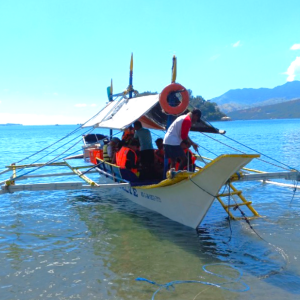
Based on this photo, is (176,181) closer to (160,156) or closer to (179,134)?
(179,134)

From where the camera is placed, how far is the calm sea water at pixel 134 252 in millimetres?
6086

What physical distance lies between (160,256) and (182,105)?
368 cm

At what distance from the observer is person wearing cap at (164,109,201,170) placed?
791 centimetres

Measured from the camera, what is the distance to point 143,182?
1007 centimetres

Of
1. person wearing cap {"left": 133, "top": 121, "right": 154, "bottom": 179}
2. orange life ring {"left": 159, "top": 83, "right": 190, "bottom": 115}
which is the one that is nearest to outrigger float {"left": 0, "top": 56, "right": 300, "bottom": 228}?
orange life ring {"left": 159, "top": 83, "right": 190, "bottom": 115}

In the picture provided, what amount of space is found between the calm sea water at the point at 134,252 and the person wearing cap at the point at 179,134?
6.36ft

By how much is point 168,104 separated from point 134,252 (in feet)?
11.9

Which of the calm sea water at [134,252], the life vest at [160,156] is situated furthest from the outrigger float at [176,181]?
the life vest at [160,156]

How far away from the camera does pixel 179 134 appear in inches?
321

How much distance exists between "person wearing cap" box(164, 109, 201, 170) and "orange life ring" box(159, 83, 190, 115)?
2.13 ft

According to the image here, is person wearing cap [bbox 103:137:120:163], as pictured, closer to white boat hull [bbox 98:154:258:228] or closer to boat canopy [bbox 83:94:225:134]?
boat canopy [bbox 83:94:225:134]

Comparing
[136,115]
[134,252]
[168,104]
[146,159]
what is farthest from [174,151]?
[134,252]

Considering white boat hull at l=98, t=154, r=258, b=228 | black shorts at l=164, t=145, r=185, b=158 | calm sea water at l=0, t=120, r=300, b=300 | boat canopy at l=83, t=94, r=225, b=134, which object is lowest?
calm sea water at l=0, t=120, r=300, b=300

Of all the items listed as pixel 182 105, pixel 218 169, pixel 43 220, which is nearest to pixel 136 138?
pixel 182 105
